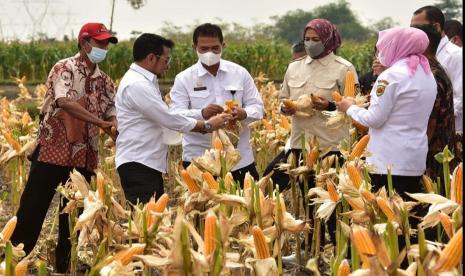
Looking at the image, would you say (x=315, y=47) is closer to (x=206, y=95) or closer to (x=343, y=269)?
(x=206, y=95)

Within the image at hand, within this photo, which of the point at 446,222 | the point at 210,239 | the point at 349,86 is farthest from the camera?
the point at 349,86

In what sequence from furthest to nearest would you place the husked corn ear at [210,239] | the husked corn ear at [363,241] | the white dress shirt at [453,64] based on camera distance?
the white dress shirt at [453,64] < the husked corn ear at [210,239] < the husked corn ear at [363,241]

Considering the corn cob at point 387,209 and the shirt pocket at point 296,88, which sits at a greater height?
the shirt pocket at point 296,88

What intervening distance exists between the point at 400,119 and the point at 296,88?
1.44 meters

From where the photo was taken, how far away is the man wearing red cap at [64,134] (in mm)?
5492

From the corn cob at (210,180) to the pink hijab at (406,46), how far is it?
49.7 inches

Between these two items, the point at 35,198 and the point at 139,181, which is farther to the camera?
the point at 35,198

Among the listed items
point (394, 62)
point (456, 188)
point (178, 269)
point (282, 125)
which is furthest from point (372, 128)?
point (282, 125)

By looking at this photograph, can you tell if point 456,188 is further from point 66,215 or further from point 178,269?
point 66,215

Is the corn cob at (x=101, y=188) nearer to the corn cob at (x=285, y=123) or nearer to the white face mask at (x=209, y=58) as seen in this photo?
the white face mask at (x=209, y=58)

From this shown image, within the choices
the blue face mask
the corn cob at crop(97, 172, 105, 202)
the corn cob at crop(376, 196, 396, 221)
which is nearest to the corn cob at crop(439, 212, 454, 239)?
the corn cob at crop(376, 196, 396, 221)

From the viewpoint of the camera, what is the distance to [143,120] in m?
5.36

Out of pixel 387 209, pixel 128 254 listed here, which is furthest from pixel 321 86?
pixel 128 254

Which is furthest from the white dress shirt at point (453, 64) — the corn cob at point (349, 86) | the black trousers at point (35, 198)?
the black trousers at point (35, 198)
